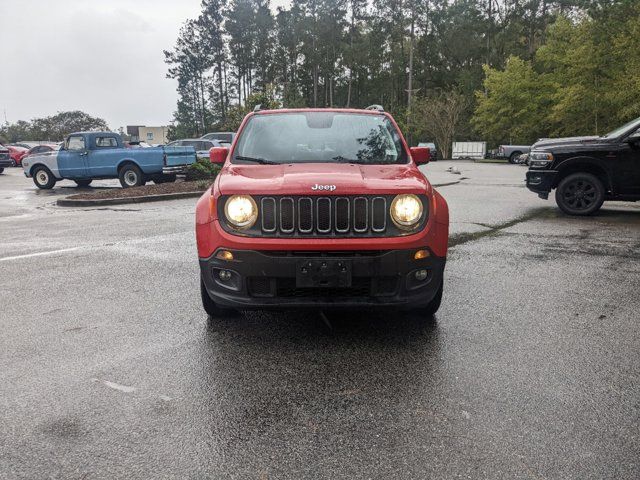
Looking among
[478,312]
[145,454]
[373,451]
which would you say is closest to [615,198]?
[478,312]

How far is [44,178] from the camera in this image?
A: 1895 centimetres

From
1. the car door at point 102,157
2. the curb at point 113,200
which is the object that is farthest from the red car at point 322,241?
the car door at point 102,157

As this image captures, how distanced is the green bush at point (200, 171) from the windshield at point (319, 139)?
44.1ft

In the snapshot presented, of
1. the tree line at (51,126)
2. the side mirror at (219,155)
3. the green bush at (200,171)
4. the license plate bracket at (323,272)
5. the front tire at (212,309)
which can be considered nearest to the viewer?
the license plate bracket at (323,272)

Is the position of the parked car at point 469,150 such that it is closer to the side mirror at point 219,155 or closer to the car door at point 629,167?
the car door at point 629,167

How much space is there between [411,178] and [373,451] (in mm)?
2158

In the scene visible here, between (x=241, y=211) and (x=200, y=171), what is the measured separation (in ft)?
49.7

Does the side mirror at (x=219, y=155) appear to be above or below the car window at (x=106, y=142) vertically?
below

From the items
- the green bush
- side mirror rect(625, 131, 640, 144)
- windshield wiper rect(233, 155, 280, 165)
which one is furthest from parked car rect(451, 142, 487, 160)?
windshield wiper rect(233, 155, 280, 165)

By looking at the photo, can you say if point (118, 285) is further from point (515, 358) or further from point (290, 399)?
point (515, 358)

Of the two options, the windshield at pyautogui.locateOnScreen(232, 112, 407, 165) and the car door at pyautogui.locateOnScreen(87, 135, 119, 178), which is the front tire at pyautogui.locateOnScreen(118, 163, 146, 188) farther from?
the windshield at pyautogui.locateOnScreen(232, 112, 407, 165)

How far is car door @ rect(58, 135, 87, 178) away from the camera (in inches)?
703

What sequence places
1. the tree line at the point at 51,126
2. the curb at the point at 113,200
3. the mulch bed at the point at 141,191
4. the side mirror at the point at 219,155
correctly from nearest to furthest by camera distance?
1. the side mirror at the point at 219,155
2. the curb at the point at 113,200
3. the mulch bed at the point at 141,191
4. the tree line at the point at 51,126

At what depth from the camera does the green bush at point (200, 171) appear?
59.2 feet
